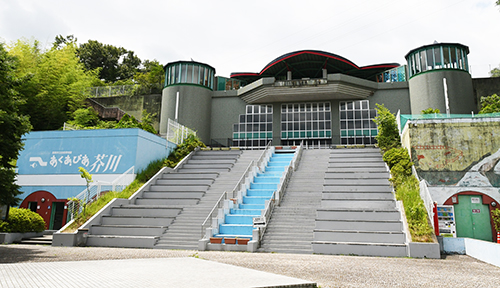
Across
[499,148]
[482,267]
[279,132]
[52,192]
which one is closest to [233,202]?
[482,267]

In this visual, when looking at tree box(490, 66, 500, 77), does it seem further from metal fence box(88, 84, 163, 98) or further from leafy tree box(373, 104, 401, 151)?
metal fence box(88, 84, 163, 98)

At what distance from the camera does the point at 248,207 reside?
56.1 ft

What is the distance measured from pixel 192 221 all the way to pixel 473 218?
13.2 m

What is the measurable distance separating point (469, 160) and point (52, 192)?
75.8 feet

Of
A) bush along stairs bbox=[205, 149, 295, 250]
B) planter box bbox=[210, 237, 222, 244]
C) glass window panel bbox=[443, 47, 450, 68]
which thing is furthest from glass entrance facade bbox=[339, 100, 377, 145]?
planter box bbox=[210, 237, 222, 244]

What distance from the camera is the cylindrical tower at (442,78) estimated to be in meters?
28.5

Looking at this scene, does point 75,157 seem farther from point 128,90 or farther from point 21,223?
point 128,90

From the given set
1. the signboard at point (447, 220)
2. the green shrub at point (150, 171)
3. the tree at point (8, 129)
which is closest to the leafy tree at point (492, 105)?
the signboard at point (447, 220)

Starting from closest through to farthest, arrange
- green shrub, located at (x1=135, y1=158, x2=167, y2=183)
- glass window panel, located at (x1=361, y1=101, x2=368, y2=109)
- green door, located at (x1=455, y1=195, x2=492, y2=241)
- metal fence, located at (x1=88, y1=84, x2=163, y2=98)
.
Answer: green door, located at (x1=455, y1=195, x2=492, y2=241) → green shrub, located at (x1=135, y1=158, x2=167, y2=183) → glass window panel, located at (x1=361, y1=101, x2=368, y2=109) → metal fence, located at (x1=88, y1=84, x2=163, y2=98)

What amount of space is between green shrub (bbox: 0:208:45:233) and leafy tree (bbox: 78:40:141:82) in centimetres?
4041

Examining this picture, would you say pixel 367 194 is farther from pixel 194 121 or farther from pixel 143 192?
pixel 194 121

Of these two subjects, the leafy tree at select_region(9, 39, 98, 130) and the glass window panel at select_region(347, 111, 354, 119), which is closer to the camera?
the leafy tree at select_region(9, 39, 98, 130)

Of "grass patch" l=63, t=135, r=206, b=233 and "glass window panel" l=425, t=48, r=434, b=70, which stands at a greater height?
"glass window panel" l=425, t=48, r=434, b=70

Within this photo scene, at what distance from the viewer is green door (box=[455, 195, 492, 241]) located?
53.5 ft
